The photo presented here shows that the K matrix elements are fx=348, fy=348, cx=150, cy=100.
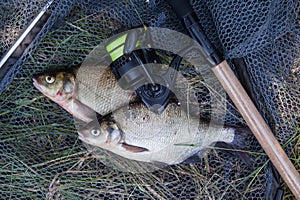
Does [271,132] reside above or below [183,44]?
below

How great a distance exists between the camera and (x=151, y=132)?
6.92ft

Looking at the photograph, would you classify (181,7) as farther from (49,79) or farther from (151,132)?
(49,79)

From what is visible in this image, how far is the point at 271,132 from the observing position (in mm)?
2029

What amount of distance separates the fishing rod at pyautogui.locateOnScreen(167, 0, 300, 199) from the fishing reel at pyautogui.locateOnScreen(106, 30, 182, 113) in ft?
0.61

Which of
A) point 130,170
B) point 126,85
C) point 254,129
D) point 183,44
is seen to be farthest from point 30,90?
point 254,129

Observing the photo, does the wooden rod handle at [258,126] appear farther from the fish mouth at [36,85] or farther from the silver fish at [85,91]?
the fish mouth at [36,85]

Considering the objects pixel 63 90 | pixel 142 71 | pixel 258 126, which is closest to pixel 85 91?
pixel 63 90

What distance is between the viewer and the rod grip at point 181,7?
1913 mm

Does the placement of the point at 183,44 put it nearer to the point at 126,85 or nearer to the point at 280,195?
the point at 126,85

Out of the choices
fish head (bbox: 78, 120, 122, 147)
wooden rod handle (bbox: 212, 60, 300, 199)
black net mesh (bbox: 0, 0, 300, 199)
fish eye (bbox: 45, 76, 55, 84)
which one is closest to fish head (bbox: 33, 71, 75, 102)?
fish eye (bbox: 45, 76, 55, 84)

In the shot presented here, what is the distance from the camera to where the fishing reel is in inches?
76.6

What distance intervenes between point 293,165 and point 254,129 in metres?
0.36

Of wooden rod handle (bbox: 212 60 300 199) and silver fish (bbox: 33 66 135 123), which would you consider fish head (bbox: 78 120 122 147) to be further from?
wooden rod handle (bbox: 212 60 300 199)

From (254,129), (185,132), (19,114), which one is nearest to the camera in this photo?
(254,129)
